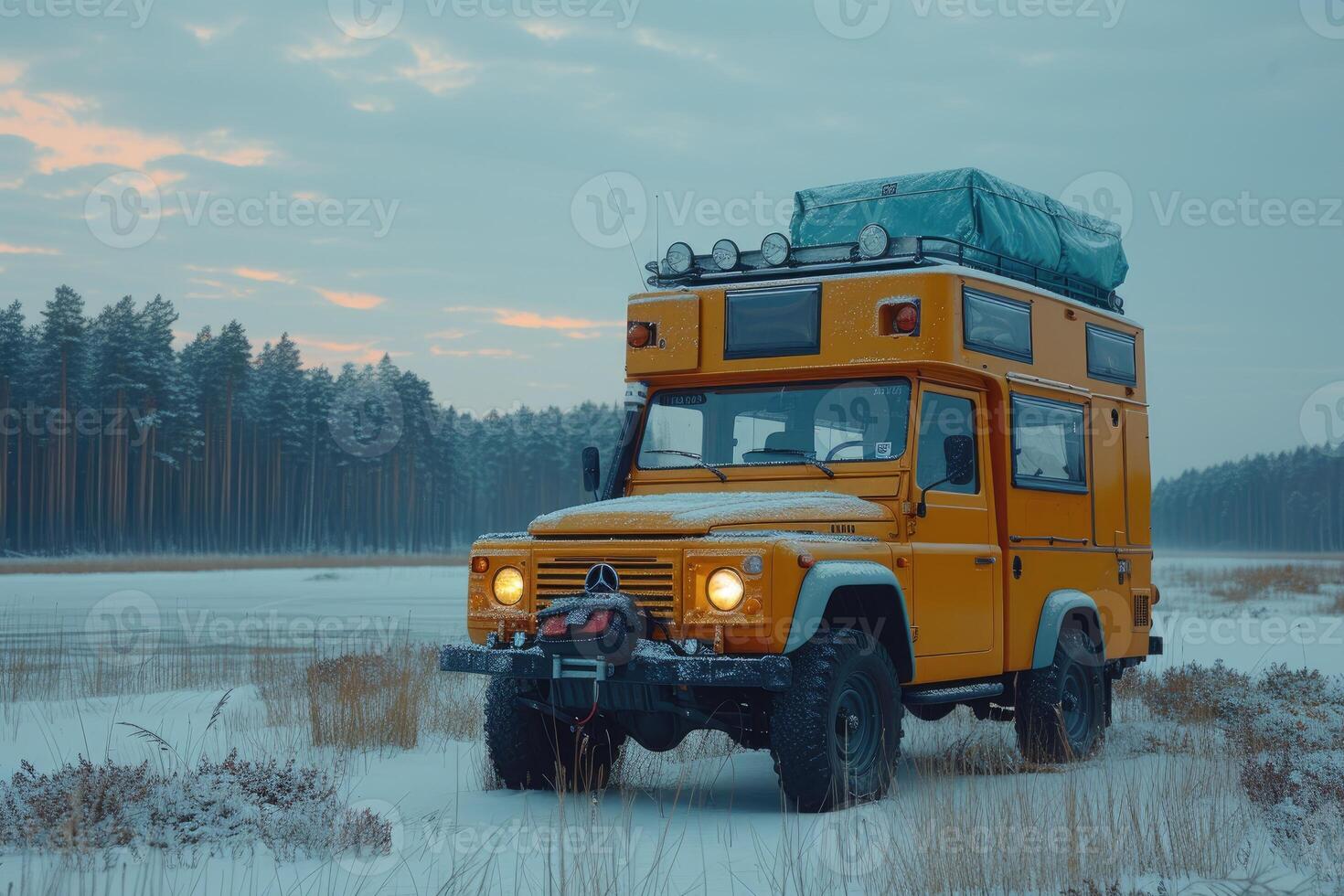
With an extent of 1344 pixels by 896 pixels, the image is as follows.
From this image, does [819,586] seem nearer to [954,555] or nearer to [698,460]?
[954,555]

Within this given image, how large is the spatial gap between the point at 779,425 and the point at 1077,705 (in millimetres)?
3695

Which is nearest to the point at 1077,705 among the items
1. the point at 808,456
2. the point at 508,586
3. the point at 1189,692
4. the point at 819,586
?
the point at 1189,692

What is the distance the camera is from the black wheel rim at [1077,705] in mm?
10547

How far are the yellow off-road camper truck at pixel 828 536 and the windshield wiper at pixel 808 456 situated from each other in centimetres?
3

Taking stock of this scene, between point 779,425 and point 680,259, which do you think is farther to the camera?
point 680,259

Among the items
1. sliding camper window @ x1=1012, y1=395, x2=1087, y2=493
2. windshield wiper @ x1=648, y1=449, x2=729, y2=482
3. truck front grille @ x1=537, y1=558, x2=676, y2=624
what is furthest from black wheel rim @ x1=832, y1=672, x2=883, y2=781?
sliding camper window @ x1=1012, y1=395, x2=1087, y2=493

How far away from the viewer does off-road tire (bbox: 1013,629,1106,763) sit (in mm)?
10062

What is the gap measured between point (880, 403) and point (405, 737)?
4.71m

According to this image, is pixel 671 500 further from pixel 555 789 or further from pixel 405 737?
pixel 405 737

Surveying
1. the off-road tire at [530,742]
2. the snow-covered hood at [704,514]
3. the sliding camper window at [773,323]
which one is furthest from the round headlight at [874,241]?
the off-road tire at [530,742]

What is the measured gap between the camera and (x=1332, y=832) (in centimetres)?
654

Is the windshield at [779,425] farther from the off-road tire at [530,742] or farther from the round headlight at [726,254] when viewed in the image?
the off-road tire at [530,742]

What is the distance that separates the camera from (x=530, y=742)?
865cm

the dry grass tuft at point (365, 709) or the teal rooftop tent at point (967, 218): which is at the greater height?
the teal rooftop tent at point (967, 218)
